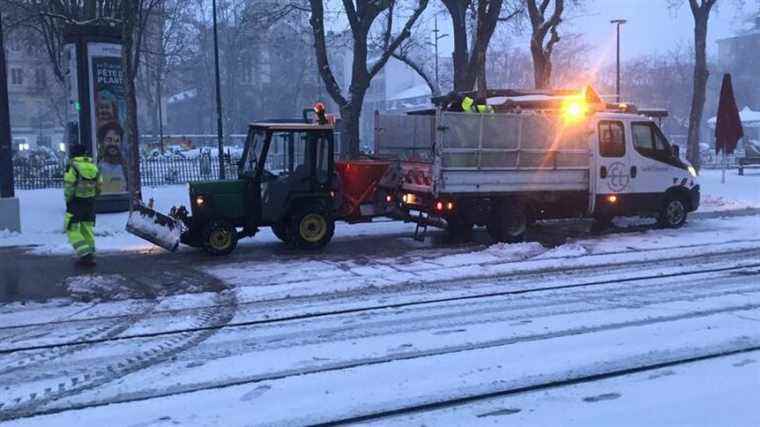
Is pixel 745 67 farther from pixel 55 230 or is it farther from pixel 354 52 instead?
pixel 55 230

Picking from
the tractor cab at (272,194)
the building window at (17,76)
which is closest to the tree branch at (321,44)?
the tractor cab at (272,194)

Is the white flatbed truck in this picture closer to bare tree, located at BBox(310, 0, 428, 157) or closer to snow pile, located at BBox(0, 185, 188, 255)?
snow pile, located at BBox(0, 185, 188, 255)

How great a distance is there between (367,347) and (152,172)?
22.9 meters

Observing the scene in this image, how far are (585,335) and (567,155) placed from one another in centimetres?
737

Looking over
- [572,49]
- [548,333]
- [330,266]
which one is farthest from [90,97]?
[572,49]

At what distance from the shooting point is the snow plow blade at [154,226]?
38.2 ft

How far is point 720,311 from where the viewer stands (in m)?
7.83

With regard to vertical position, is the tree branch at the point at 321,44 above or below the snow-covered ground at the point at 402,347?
above

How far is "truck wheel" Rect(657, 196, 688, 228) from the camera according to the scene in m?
15.1

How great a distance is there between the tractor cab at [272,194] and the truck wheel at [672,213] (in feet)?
23.1

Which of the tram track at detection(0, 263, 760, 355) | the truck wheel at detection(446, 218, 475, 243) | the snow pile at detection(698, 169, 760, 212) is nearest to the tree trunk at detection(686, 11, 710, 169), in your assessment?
the snow pile at detection(698, 169, 760, 212)

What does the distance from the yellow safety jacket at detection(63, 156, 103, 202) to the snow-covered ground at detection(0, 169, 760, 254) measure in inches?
67.9

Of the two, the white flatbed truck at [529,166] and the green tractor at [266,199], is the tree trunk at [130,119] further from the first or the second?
the white flatbed truck at [529,166]

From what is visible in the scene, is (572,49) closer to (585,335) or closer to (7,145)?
(7,145)
